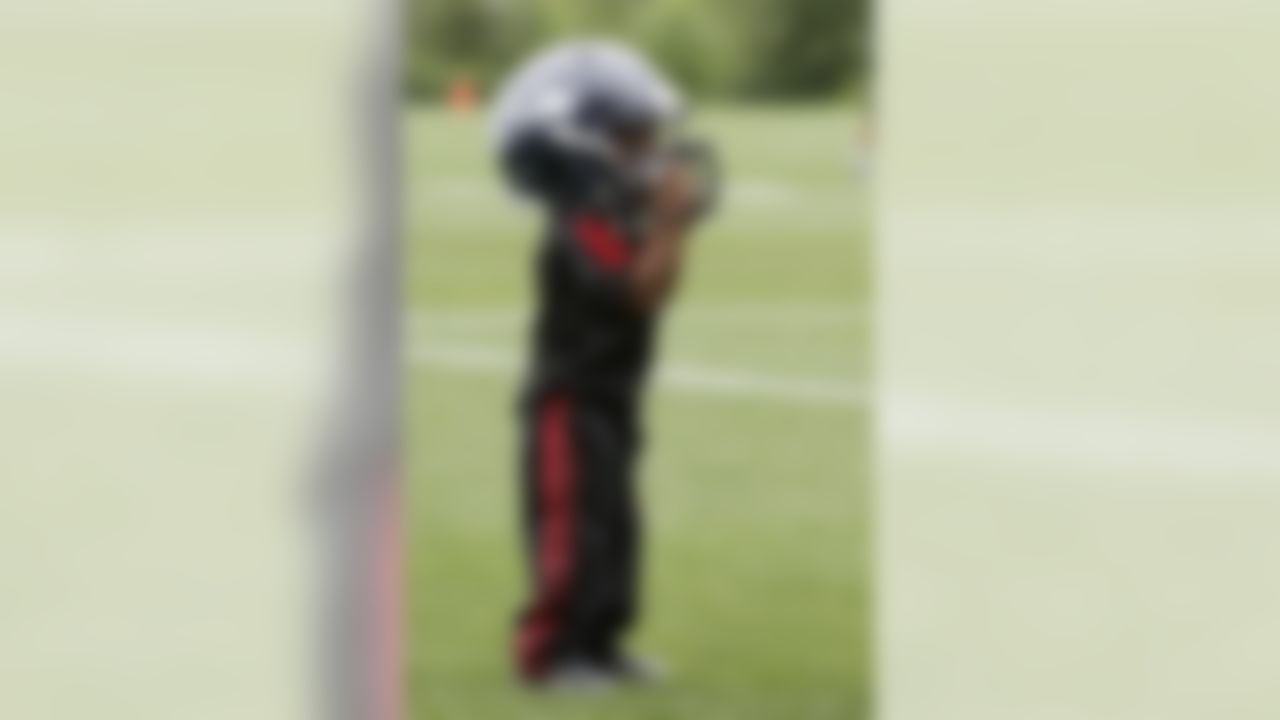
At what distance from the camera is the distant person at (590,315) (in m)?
2.36

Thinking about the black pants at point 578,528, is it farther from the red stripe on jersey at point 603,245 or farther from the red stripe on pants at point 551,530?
the red stripe on jersey at point 603,245

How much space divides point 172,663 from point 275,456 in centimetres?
26

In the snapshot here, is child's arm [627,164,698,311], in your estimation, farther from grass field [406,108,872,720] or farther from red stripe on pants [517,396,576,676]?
red stripe on pants [517,396,576,676]

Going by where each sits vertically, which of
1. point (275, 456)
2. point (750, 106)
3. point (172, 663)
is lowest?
point (172, 663)

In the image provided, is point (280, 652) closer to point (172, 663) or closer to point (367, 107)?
point (172, 663)

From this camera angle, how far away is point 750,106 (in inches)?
93.4

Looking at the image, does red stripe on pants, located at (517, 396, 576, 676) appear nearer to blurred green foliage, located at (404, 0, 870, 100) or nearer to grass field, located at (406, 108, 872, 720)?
grass field, located at (406, 108, 872, 720)

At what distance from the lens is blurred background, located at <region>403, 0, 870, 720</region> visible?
91.5 inches

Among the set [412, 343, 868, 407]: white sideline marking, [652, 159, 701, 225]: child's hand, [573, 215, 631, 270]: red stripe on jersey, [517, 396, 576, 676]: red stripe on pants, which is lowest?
[517, 396, 576, 676]: red stripe on pants

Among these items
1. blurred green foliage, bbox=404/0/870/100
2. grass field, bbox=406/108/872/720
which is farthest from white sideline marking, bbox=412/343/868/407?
blurred green foliage, bbox=404/0/870/100

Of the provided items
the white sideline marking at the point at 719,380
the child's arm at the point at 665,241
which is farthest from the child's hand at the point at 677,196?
the white sideline marking at the point at 719,380

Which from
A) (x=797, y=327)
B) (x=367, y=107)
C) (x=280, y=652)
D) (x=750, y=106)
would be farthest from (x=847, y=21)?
(x=280, y=652)

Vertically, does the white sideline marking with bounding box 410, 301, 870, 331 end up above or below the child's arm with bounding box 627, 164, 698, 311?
below

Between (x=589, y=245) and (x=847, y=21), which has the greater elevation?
(x=847, y=21)
